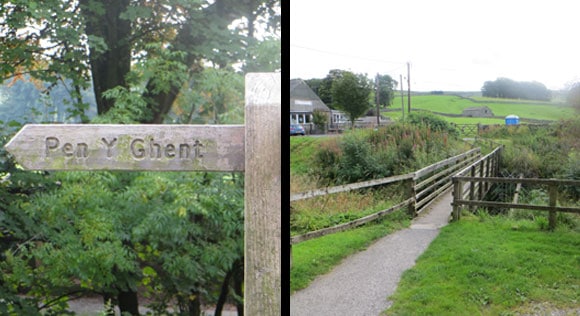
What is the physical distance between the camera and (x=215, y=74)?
7.41 feet

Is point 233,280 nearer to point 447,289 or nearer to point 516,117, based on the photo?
point 447,289

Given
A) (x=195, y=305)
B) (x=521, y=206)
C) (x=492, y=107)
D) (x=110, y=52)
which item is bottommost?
(x=195, y=305)

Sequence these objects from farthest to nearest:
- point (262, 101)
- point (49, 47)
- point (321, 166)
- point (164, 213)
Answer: point (49, 47)
point (164, 213)
point (321, 166)
point (262, 101)

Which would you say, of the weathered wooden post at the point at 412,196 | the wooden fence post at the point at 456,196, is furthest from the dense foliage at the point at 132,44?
the wooden fence post at the point at 456,196

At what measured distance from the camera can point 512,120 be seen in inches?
55.0

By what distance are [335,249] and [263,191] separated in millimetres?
459

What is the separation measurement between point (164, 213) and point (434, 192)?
1.17 metres

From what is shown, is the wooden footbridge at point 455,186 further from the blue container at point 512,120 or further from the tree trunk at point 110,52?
the tree trunk at point 110,52

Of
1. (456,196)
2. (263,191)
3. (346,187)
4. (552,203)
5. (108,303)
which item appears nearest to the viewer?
(263,191)

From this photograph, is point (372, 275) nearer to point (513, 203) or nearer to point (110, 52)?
point (513, 203)

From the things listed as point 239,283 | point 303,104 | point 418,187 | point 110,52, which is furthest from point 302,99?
point 110,52

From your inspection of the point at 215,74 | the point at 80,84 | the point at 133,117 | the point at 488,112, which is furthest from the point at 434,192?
the point at 80,84

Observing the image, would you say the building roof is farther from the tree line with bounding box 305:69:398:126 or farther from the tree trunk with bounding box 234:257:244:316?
the tree trunk with bounding box 234:257:244:316

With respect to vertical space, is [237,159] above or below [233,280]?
above
